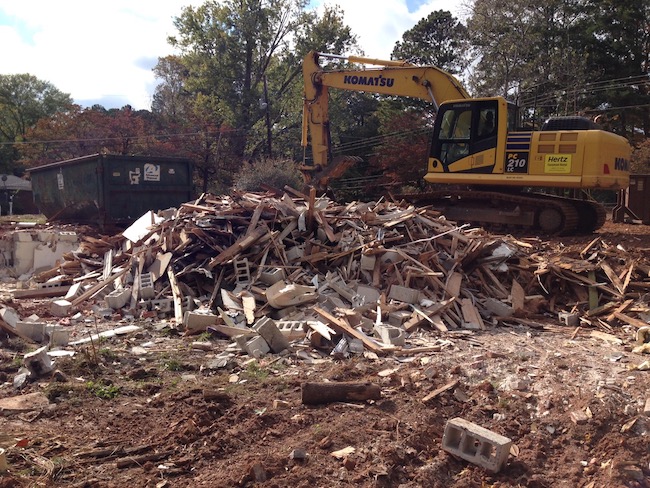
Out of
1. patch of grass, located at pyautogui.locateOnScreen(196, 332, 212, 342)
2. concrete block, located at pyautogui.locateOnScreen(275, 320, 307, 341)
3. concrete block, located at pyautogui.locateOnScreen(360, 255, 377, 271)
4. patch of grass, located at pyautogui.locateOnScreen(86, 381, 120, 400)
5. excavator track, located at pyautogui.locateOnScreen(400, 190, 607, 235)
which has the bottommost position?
patch of grass, located at pyautogui.locateOnScreen(196, 332, 212, 342)

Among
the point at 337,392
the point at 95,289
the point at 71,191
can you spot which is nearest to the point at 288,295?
the point at 337,392

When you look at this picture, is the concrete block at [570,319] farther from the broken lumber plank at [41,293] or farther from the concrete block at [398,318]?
the broken lumber plank at [41,293]

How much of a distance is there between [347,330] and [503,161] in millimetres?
8383

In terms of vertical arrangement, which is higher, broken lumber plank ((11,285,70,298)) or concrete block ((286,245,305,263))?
concrete block ((286,245,305,263))

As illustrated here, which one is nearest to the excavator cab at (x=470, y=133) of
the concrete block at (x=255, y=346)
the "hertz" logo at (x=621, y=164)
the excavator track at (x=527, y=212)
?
the excavator track at (x=527, y=212)

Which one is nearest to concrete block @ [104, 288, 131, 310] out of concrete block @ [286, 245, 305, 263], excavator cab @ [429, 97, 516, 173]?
concrete block @ [286, 245, 305, 263]

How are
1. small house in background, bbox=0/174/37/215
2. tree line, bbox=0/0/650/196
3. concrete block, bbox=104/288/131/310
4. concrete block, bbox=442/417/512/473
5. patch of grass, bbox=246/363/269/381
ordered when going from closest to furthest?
concrete block, bbox=442/417/512/473 < patch of grass, bbox=246/363/269/381 < concrete block, bbox=104/288/131/310 < tree line, bbox=0/0/650/196 < small house in background, bbox=0/174/37/215

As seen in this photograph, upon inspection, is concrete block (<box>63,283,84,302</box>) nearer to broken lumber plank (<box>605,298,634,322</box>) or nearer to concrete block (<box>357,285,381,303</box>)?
concrete block (<box>357,285,381,303</box>)

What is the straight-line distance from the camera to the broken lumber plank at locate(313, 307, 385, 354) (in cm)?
669

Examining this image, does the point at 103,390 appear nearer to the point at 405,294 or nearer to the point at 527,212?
the point at 405,294

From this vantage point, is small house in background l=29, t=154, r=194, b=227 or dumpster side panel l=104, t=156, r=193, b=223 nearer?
small house in background l=29, t=154, r=194, b=227

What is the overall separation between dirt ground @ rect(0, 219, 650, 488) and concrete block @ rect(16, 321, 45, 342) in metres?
0.30

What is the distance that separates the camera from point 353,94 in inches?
1544

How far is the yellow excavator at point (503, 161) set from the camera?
13.1 metres
